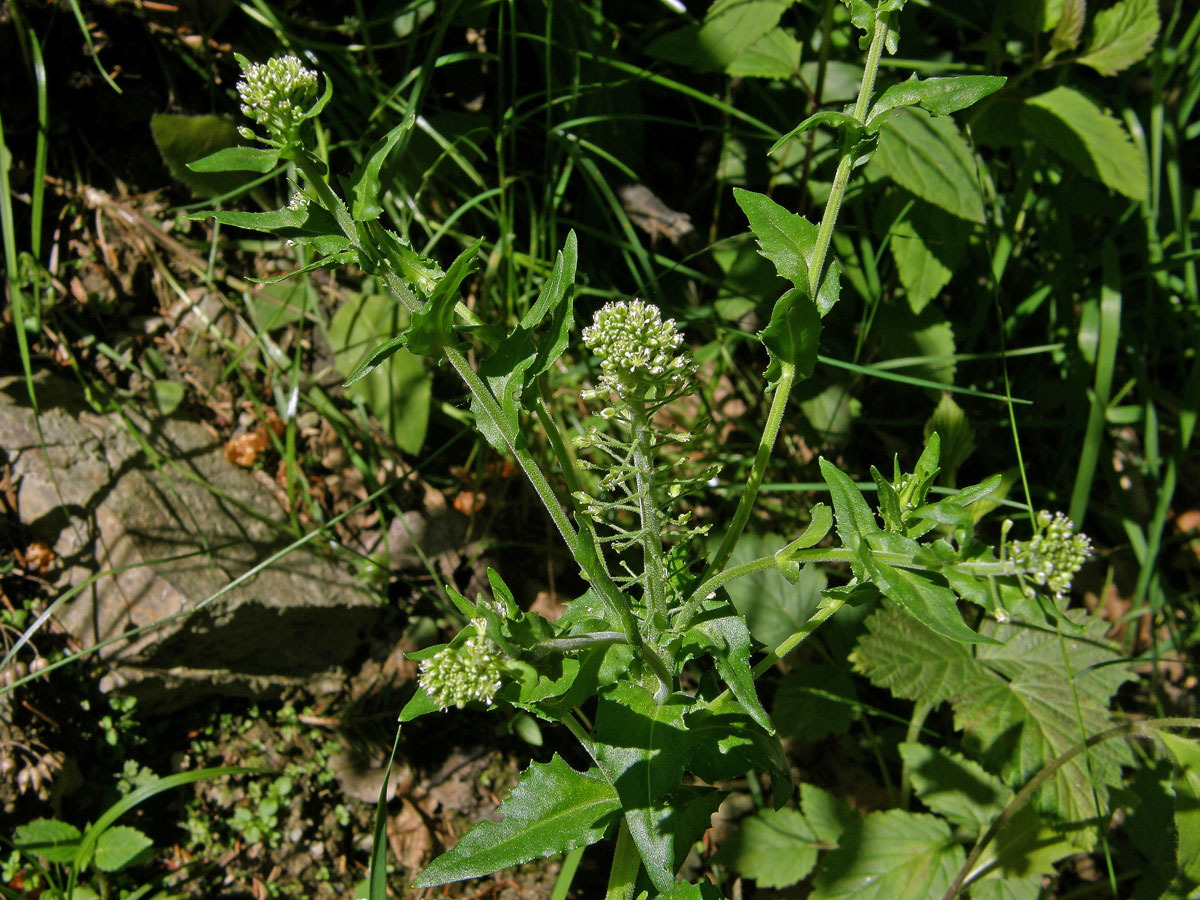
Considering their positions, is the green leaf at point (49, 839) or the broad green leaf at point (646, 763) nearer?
the broad green leaf at point (646, 763)

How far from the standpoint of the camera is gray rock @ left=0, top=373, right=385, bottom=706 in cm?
280

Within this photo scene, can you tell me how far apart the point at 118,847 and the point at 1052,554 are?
2.66 meters

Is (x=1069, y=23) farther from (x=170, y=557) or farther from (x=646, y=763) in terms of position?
(x=170, y=557)

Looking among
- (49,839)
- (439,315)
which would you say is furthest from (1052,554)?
(49,839)

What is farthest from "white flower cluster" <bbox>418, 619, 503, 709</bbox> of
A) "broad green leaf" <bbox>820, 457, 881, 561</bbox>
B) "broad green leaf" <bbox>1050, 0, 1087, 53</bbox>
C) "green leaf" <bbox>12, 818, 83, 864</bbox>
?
"broad green leaf" <bbox>1050, 0, 1087, 53</bbox>

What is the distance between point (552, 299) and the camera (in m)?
1.54

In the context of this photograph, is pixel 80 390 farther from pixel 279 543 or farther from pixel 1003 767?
pixel 1003 767

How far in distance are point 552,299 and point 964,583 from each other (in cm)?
85

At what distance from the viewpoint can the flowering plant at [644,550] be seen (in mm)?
1448

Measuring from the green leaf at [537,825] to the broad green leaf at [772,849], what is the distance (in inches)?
41.1

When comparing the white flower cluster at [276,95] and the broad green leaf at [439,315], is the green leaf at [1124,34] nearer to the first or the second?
the broad green leaf at [439,315]

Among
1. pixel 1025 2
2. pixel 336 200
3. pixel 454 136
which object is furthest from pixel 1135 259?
pixel 336 200

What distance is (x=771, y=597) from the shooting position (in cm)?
287

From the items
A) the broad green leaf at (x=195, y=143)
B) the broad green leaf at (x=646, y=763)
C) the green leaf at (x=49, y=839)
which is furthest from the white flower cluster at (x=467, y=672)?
the broad green leaf at (x=195, y=143)
